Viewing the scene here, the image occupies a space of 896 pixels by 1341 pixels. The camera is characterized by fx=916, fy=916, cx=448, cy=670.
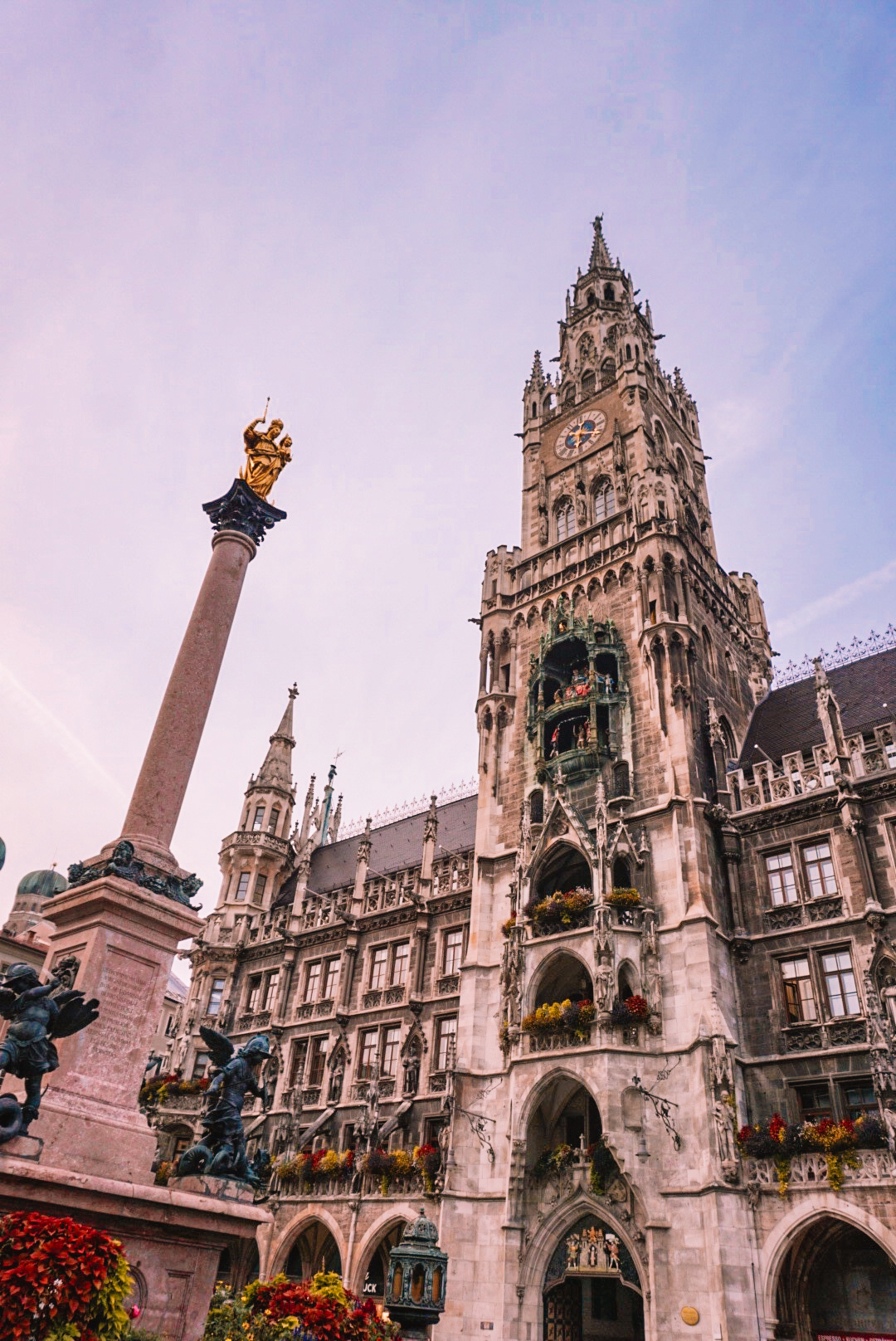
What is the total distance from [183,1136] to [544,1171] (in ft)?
63.0

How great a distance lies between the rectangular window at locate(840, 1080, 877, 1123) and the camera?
914 inches

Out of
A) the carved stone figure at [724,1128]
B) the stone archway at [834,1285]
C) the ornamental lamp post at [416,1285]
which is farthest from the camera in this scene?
the carved stone figure at [724,1128]

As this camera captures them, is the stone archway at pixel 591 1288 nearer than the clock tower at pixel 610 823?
Yes

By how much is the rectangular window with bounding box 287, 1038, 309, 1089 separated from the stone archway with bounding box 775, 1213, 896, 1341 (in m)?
20.0

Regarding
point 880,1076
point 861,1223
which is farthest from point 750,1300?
point 880,1076

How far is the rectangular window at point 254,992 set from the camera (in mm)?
41531

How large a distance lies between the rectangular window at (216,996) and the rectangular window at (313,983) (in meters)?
5.47

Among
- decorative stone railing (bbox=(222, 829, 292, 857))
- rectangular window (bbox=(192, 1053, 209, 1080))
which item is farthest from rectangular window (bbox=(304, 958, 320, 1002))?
decorative stone railing (bbox=(222, 829, 292, 857))

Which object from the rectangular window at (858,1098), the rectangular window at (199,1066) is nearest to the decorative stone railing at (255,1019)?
the rectangular window at (199,1066)

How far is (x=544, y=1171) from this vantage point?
1032 inches

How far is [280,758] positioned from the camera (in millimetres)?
52281

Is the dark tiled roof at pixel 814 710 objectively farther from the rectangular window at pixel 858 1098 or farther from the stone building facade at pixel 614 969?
the rectangular window at pixel 858 1098

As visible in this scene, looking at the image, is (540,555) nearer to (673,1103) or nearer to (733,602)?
(733,602)

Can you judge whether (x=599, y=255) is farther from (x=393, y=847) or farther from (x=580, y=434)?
(x=393, y=847)
